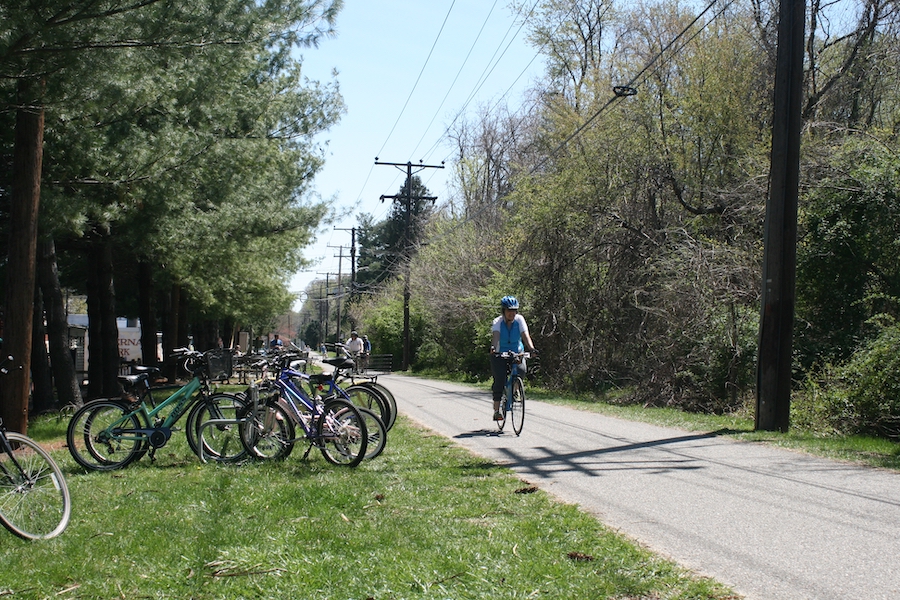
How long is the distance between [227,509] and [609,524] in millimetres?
2935

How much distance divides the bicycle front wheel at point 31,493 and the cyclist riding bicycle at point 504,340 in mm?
6467

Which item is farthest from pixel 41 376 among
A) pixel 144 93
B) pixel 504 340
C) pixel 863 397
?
pixel 863 397

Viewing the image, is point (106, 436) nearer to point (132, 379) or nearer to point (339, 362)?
point (132, 379)

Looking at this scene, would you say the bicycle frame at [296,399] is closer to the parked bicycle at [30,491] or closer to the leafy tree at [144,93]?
the parked bicycle at [30,491]

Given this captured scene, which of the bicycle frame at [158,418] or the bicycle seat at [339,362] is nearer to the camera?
the bicycle frame at [158,418]

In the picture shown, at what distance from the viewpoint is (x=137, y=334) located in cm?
5678

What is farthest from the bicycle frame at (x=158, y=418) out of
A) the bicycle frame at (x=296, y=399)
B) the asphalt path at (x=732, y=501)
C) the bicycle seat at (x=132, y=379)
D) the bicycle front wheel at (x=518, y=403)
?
the bicycle front wheel at (x=518, y=403)

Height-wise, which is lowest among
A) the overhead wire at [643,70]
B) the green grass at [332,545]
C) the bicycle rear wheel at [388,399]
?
the green grass at [332,545]

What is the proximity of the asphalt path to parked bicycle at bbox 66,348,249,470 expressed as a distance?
9.49ft

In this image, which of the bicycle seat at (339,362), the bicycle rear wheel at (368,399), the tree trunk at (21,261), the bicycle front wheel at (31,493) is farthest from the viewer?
the bicycle rear wheel at (368,399)

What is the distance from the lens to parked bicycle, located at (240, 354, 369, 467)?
863 centimetres

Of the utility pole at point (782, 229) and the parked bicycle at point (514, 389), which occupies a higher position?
the utility pole at point (782, 229)

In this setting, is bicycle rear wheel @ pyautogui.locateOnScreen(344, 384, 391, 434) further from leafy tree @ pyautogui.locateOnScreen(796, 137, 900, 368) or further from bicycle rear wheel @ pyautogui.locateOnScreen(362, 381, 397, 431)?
leafy tree @ pyautogui.locateOnScreen(796, 137, 900, 368)

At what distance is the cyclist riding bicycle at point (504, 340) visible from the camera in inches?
449
